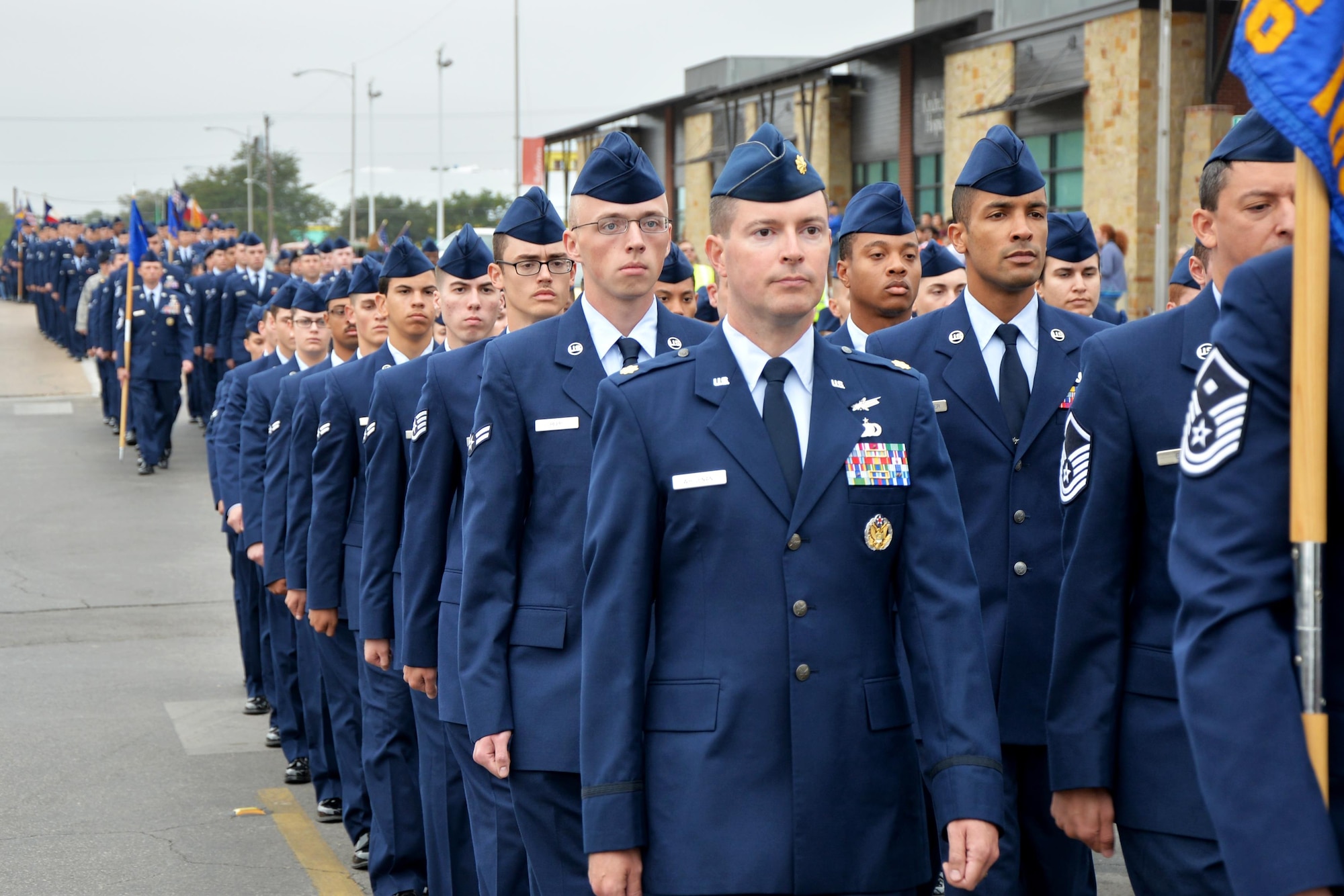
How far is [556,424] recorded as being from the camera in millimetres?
4445

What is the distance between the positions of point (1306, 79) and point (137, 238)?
19.7 meters

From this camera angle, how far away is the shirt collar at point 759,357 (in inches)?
134

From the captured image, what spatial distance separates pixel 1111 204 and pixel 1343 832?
826 inches

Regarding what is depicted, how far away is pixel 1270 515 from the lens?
2.23 metres

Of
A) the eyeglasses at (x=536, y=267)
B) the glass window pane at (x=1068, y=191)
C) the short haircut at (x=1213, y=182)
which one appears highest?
the glass window pane at (x=1068, y=191)

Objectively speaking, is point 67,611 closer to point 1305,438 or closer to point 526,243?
point 526,243

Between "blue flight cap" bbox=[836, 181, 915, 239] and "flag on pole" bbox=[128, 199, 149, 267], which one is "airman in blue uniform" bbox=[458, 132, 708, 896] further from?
"flag on pole" bbox=[128, 199, 149, 267]

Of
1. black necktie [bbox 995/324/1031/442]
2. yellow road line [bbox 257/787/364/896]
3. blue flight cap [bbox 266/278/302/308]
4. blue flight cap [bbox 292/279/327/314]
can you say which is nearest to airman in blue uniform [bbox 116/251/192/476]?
blue flight cap [bbox 266/278/302/308]

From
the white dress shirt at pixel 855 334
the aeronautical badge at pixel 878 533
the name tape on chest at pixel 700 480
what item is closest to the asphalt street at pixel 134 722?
the white dress shirt at pixel 855 334

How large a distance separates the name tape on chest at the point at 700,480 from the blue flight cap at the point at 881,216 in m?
3.53

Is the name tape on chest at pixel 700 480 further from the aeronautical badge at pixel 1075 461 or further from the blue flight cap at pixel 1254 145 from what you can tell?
the blue flight cap at pixel 1254 145

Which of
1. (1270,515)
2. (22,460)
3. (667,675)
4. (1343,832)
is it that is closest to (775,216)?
(667,675)

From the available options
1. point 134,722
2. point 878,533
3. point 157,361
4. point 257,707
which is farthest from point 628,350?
point 157,361

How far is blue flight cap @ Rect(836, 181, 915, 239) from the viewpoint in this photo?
262 inches
